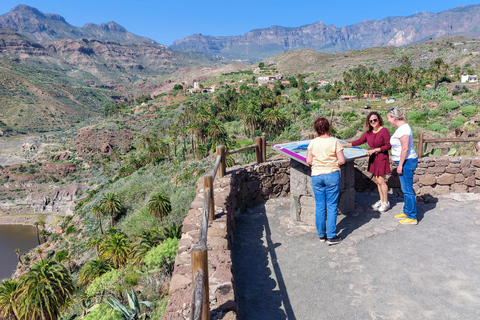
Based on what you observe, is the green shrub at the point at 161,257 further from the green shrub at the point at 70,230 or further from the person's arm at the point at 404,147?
the green shrub at the point at 70,230

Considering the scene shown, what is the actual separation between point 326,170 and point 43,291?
17228 millimetres

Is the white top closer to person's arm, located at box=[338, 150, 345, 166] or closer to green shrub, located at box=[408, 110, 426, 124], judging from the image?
person's arm, located at box=[338, 150, 345, 166]

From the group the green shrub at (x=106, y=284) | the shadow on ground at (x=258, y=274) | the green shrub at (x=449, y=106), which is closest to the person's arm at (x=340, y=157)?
the shadow on ground at (x=258, y=274)

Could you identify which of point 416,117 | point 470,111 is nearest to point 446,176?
point 470,111

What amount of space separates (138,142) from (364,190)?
81237 millimetres

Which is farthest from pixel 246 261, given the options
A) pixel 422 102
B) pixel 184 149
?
pixel 184 149

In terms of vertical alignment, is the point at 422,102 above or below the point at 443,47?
below

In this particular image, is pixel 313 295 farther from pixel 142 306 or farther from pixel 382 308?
pixel 142 306

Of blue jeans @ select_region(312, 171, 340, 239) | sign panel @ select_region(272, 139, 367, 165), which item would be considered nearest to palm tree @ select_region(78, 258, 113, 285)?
sign panel @ select_region(272, 139, 367, 165)

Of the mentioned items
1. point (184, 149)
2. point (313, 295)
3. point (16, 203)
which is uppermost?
point (313, 295)

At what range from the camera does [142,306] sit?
4.95 meters

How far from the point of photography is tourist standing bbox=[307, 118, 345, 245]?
16.1ft

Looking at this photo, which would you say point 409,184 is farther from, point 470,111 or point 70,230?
point 70,230

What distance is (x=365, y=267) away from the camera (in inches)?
179
